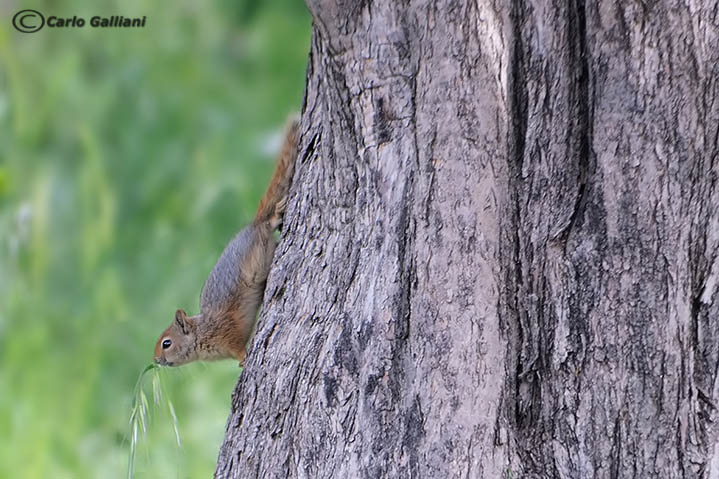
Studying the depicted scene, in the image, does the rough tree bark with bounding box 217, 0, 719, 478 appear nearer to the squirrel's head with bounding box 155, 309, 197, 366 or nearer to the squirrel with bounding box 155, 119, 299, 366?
the squirrel with bounding box 155, 119, 299, 366

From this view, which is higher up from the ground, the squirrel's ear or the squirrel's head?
the squirrel's ear

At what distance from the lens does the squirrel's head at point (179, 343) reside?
8.71ft

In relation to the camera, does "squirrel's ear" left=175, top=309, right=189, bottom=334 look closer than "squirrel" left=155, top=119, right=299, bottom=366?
No

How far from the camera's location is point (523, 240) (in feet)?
4.96

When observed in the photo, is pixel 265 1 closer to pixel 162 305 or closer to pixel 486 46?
pixel 162 305

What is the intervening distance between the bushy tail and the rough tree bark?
398mm

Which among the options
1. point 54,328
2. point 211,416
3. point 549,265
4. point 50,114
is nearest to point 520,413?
point 549,265

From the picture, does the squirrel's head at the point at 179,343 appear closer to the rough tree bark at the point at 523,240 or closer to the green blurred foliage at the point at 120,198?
the green blurred foliage at the point at 120,198

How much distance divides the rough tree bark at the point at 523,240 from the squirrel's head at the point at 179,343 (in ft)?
3.58

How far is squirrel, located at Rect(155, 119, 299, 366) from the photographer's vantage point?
6.81ft

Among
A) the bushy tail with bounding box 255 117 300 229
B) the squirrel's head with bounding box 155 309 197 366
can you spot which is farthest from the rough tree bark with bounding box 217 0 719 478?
the squirrel's head with bounding box 155 309 197 366

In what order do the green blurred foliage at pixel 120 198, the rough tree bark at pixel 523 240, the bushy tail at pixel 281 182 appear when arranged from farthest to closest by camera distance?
the green blurred foliage at pixel 120 198
the bushy tail at pixel 281 182
the rough tree bark at pixel 523 240

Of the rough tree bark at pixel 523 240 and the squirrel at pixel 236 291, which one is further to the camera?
the squirrel at pixel 236 291

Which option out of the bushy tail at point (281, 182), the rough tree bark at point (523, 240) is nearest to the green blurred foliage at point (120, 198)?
the bushy tail at point (281, 182)
